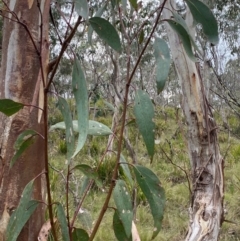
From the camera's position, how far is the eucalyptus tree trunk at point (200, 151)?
2.49 meters

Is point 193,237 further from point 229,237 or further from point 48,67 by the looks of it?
point 48,67

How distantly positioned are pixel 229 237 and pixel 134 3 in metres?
3.28

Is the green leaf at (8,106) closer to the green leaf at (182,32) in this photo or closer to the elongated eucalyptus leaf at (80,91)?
the elongated eucalyptus leaf at (80,91)

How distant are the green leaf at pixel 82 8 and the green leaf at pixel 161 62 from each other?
169mm

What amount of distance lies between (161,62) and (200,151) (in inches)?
80.3

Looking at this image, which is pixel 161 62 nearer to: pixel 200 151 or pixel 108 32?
pixel 108 32

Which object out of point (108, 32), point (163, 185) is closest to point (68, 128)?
point (108, 32)

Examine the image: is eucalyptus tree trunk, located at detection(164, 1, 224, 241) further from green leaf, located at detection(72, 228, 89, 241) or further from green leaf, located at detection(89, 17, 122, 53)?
green leaf, located at detection(89, 17, 122, 53)

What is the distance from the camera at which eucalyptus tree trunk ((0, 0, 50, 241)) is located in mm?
1020

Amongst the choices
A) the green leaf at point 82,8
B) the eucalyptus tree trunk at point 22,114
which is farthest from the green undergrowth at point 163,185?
the green leaf at point 82,8

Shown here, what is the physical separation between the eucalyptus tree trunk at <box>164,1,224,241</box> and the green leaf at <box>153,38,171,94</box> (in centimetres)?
187

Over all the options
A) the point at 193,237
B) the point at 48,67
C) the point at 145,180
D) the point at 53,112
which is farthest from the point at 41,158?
the point at 53,112

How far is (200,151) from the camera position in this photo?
269cm

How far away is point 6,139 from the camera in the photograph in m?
1.05
